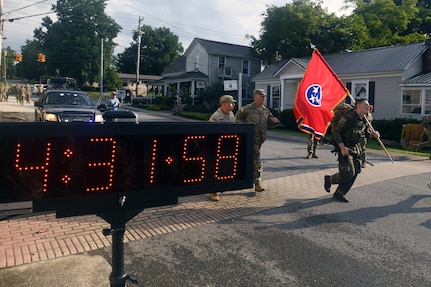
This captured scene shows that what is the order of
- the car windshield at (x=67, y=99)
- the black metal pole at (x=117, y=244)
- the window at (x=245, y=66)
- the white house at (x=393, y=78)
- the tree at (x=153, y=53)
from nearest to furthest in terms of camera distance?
the black metal pole at (x=117, y=244), the car windshield at (x=67, y=99), the white house at (x=393, y=78), the window at (x=245, y=66), the tree at (x=153, y=53)

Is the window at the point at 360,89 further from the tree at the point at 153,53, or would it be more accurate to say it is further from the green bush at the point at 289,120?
the tree at the point at 153,53

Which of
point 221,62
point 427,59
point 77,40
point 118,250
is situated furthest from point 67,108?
point 77,40

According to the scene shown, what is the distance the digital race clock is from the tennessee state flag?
4.33m

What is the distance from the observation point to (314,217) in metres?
5.91

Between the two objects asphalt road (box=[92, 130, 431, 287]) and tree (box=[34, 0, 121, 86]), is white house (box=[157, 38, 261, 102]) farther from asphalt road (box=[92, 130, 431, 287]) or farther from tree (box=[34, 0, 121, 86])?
asphalt road (box=[92, 130, 431, 287])

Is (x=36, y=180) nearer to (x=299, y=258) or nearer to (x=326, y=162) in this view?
(x=299, y=258)

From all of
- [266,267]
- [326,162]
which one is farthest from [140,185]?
[326,162]

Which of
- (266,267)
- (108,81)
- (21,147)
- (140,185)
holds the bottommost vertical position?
(266,267)

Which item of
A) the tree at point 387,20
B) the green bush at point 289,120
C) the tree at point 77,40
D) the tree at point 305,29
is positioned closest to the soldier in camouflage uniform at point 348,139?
the green bush at point 289,120

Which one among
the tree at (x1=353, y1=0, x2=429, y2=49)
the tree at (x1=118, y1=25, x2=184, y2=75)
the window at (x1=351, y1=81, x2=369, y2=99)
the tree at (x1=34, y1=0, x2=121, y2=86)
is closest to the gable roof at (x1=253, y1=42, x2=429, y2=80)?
the window at (x1=351, y1=81, x2=369, y2=99)

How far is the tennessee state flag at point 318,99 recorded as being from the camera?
7234mm

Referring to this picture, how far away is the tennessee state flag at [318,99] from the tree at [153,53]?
3493 inches

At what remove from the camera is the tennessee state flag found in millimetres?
7234

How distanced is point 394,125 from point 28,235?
1856cm
